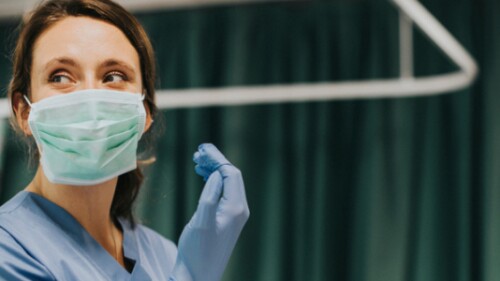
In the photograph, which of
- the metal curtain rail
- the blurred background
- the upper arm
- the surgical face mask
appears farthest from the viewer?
the blurred background

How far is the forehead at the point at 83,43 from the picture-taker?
1.14 m

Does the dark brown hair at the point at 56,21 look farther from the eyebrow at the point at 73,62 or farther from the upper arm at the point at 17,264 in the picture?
the upper arm at the point at 17,264

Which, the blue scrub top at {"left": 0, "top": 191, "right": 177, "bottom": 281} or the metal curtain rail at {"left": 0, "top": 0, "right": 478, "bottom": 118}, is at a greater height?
the metal curtain rail at {"left": 0, "top": 0, "right": 478, "bottom": 118}

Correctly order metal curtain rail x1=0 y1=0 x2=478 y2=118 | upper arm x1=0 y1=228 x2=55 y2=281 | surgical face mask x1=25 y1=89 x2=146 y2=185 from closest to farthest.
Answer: upper arm x1=0 y1=228 x2=55 y2=281, surgical face mask x1=25 y1=89 x2=146 y2=185, metal curtain rail x1=0 y1=0 x2=478 y2=118

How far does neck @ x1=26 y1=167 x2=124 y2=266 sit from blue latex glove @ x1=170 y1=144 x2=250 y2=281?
0.63 feet

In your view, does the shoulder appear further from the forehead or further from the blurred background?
the blurred background

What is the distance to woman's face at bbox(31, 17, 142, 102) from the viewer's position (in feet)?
3.75

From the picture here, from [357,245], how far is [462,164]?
16.3 inches

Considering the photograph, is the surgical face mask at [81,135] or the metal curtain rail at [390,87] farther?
the metal curtain rail at [390,87]

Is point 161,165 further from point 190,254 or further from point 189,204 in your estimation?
point 190,254

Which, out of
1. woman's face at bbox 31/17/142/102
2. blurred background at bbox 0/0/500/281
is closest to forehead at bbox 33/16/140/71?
woman's face at bbox 31/17/142/102

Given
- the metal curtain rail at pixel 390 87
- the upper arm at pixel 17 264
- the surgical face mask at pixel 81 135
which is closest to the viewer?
the upper arm at pixel 17 264

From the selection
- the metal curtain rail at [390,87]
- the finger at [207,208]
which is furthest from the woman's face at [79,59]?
the metal curtain rail at [390,87]

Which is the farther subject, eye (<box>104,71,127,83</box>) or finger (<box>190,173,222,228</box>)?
eye (<box>104,71,127,83</box>)
